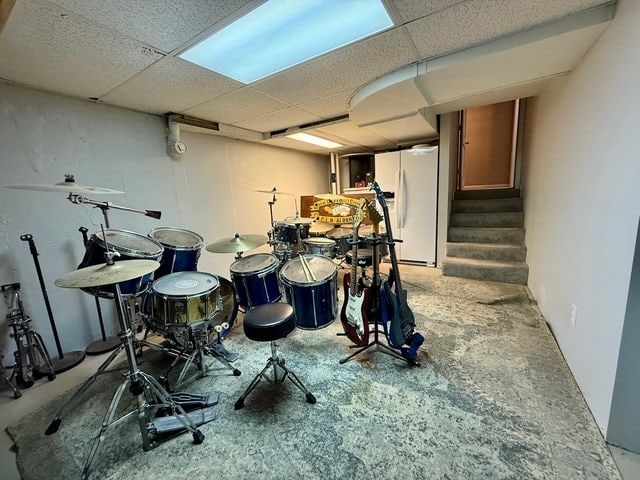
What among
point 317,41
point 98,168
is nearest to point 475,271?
point 317,41

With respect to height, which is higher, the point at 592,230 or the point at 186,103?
the point at 186,103

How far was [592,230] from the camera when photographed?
1.56 m

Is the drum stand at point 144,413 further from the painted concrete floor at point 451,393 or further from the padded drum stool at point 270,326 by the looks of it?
the padded drum stool at point 270,326

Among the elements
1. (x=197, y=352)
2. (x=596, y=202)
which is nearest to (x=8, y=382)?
(x=197, y=352)

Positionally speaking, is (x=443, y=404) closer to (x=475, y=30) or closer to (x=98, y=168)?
(x=475, y=30)

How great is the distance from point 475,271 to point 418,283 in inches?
30.9

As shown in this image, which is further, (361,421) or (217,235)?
(217,235)

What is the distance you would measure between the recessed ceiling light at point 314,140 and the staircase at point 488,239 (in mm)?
2385

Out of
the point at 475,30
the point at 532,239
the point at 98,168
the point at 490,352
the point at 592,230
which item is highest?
the point at 475,30

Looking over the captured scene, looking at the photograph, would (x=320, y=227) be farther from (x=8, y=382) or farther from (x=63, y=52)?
(x=8, y=382)

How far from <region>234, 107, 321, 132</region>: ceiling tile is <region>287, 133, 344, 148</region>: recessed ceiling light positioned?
13.7 inches

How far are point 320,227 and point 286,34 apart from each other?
2.46 meters

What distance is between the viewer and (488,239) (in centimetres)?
388

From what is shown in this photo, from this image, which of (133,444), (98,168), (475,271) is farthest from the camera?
(475,271)
